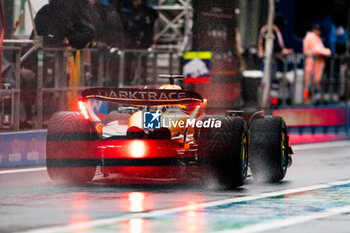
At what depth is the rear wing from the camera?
1366cm

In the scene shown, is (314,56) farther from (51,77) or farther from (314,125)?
(51,77)

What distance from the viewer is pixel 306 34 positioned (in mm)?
27688

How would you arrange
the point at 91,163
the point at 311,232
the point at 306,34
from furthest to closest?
the point at 306,34 → the point at 91,163 → the point at 311,232

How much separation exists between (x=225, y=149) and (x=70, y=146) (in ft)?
6.28

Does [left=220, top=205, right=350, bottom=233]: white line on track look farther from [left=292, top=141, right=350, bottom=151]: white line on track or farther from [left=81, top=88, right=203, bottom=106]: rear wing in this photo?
[left=292, top=141, right=350, bottom=151]: white line on track

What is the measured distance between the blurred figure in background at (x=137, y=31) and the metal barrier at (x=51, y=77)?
18.6 inches

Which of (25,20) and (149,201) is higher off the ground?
(25,20)

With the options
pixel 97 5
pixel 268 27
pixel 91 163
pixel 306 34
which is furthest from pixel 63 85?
pixel 306 34

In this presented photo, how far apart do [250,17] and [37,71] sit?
9.28 m

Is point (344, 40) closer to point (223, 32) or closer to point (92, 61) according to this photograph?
point (223, 32)

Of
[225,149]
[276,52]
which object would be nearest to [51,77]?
[225,149]

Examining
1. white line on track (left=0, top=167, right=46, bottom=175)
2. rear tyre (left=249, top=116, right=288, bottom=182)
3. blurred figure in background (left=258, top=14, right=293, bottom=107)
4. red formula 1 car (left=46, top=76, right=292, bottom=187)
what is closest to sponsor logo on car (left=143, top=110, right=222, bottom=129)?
red formula 1 car (left=46, top=76, right=292, bottom=187)

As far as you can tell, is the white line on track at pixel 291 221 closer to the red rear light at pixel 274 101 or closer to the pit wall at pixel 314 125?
the pit wall at pixel 314 125

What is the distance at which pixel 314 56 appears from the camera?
26.2 m
